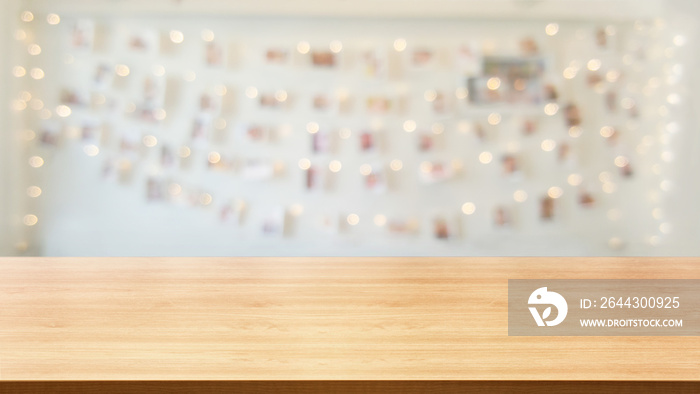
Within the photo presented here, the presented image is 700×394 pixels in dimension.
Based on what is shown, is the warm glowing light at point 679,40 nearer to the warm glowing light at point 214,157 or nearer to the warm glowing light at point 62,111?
the warm glowing light at point 214,157

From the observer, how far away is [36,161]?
2.85 m

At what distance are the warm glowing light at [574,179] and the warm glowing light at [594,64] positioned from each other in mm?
586

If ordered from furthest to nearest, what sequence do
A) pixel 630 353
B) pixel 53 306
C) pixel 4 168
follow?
1. pixel 4 168
2. pixel 53 306
3. pixel 630 353

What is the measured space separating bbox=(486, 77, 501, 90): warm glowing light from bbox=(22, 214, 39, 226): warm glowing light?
2.56 metres

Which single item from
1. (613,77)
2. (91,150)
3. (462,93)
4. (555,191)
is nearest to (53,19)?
(91,150)

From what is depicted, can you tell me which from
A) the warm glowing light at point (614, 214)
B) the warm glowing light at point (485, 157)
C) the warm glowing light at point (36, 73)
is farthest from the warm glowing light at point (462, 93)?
the warm glowing light at point (36, 73)

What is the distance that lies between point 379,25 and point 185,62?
1.07 meters

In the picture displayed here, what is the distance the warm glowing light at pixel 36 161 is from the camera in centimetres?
285

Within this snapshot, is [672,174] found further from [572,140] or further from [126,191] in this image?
[126,191]

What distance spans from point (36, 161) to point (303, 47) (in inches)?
62.2

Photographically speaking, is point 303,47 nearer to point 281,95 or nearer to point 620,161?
point 281,95

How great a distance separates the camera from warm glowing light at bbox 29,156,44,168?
285 cm

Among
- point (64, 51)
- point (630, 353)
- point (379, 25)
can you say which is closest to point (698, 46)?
point (379, 25)

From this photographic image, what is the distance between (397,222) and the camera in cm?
286
